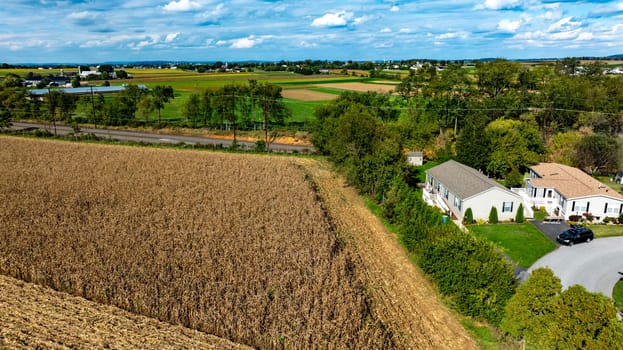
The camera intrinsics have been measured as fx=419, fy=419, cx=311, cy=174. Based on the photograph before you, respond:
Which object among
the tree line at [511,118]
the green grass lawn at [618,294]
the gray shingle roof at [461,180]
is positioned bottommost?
the green grass lawn at [618,294]

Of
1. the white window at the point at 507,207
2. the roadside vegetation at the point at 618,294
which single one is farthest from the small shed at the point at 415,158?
the roadside vegetation at the point at 618,294

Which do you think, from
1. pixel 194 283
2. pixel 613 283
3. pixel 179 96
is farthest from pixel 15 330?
pixel 179 96

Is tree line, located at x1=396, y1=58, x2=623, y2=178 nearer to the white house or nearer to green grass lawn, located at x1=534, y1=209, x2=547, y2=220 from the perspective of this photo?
green grass lawn, located at x1=534, y1=209, x2=547, y2=220

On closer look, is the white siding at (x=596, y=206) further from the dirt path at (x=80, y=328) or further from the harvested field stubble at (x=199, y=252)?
the dirt path at (x=80, y=328)

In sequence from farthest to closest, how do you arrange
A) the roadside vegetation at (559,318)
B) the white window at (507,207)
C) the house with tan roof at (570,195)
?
the house with tan roof at (570,195)
the white window at (507,207)
the roadside vegetation at (559,318)

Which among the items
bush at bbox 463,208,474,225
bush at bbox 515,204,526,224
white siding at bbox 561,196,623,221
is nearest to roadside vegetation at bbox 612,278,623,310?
bush at bbox 515,204,526,224

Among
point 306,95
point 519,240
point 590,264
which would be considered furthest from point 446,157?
point 306,95

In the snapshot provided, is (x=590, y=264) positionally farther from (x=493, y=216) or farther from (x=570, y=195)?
(x=570, y=195)
